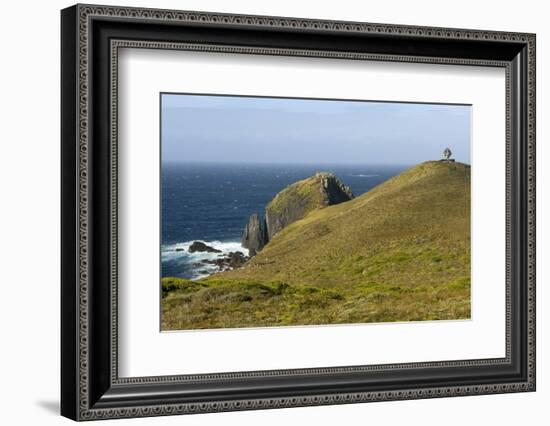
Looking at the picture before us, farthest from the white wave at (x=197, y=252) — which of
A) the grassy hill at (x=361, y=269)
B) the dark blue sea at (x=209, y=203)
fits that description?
the grassy hill at (x=361, y=269)

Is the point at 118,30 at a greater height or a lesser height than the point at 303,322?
greater

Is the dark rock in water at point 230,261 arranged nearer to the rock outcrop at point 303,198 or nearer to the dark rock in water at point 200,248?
the dark rock in water at point 200,248

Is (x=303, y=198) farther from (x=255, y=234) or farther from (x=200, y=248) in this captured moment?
(x=200, y=248)

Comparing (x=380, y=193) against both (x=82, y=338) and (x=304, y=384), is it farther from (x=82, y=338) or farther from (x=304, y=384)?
(x=82, y=338)

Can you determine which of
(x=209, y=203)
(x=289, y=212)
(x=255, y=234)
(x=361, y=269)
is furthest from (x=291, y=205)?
(x=361, y=269)

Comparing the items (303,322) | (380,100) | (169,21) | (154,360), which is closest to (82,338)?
(154,360)

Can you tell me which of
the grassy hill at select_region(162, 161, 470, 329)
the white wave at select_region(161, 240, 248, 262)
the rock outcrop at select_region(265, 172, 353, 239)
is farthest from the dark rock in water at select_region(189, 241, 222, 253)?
the rock outcrop at select_region(265, 172, 353, 239)
